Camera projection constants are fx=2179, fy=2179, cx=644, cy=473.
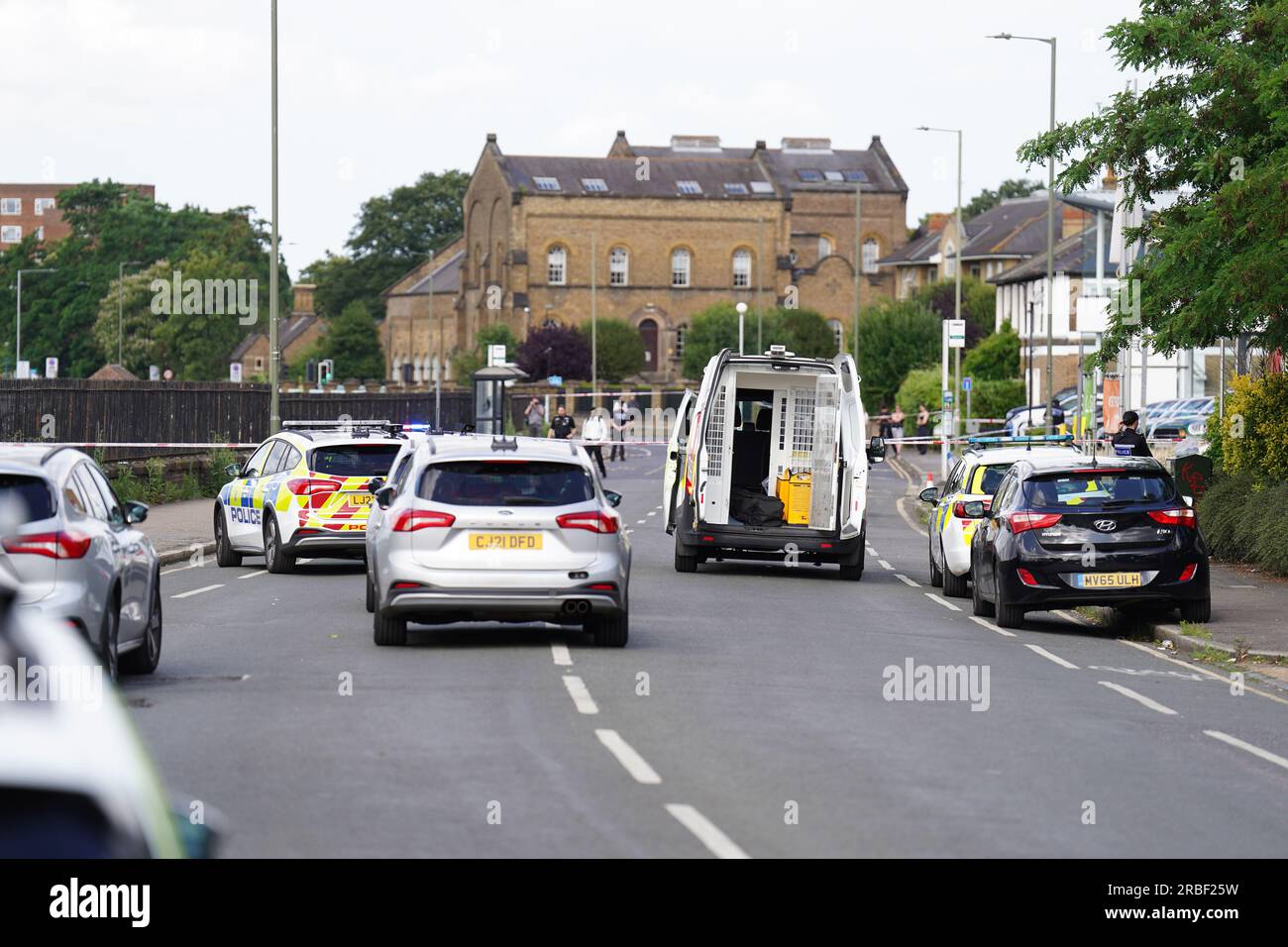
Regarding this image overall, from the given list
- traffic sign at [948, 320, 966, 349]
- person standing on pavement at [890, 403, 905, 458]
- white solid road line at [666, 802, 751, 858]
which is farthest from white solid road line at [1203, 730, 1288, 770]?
person standing on pavement at [890, 403, 905, 458]

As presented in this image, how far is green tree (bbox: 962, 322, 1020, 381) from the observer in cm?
9097

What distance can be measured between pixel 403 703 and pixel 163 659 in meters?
3.55

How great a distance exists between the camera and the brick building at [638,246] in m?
130

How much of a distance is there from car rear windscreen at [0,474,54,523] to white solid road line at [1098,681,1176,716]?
7.14m

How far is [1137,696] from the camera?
1502 cm

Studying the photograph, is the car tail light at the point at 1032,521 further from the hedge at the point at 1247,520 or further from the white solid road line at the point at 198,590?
the white solid road line at the point at 198,590

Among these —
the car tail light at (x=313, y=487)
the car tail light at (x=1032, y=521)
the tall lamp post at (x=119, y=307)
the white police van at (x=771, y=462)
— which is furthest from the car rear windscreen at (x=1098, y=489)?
the tall lamp post at (x=119, y=307)

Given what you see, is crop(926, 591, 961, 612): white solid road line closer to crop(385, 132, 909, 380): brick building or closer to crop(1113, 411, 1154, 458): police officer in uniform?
crop(1113, 411, 1154, 458): police officer in uniform

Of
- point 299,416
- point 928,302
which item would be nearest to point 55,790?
point 299,416

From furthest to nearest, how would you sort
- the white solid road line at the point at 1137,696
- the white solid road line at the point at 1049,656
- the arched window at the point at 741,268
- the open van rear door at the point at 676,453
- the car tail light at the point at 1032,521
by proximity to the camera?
1. the arched window at the point at 741,268
2. the open van rear door at the point at 676,453
3. the car tail light at the point at 1032,521
4. the white solid road line at the point at 1049,656
5. the white solid road line at the point at 1137,696

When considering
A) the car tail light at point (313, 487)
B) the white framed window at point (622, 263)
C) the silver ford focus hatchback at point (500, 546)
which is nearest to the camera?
the silver ford focus hatchback at point (500, 546)

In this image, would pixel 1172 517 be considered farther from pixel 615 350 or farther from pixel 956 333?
pixel 615 350

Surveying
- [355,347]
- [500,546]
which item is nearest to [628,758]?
[500,546]

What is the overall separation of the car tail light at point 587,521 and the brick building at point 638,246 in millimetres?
110792
